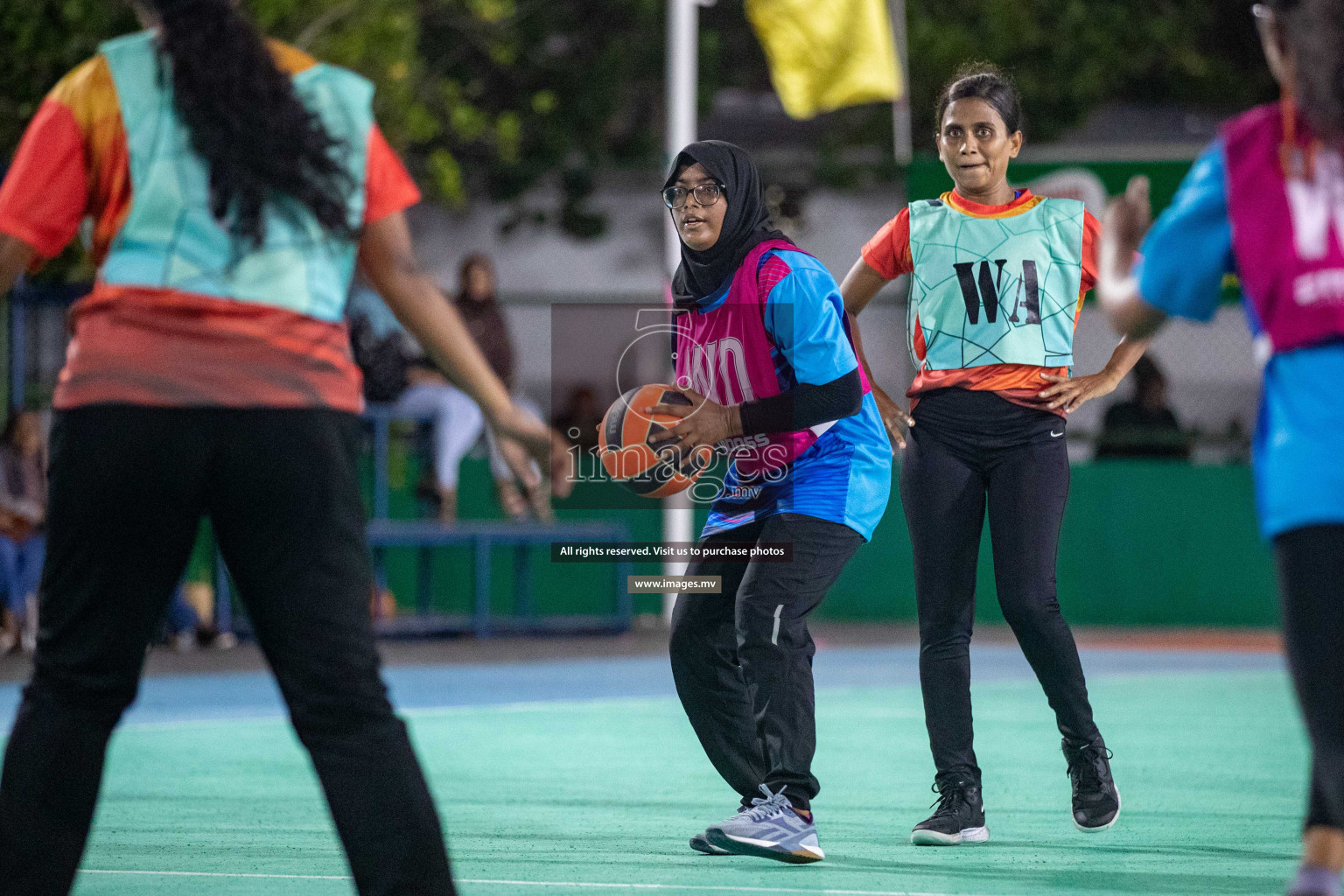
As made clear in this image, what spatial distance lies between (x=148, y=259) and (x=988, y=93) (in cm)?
326

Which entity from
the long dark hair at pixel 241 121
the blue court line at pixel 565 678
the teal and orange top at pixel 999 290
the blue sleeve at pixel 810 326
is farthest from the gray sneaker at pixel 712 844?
the blue court line at pixel 565 678

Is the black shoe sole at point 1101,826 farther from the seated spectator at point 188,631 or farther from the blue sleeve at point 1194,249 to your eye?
the seated spectator at point 188,631

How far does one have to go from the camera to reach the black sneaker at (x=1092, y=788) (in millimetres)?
5801

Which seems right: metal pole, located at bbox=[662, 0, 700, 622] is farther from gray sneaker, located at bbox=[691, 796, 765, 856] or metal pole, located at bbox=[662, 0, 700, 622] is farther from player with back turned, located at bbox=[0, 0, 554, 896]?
player with back turned, located at bbox=[0, 0, 554, 896]

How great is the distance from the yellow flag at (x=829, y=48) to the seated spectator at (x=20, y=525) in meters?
6.85

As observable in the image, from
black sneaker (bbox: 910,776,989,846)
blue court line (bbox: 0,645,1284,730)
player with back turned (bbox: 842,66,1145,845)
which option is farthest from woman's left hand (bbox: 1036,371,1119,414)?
blue court line (bbox: 0,645,1284,730)

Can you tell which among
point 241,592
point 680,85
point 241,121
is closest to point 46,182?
point 241,121

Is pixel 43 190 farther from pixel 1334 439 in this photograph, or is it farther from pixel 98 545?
pixel 1334 439

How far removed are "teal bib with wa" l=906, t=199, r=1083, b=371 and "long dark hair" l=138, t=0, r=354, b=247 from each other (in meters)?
2.82

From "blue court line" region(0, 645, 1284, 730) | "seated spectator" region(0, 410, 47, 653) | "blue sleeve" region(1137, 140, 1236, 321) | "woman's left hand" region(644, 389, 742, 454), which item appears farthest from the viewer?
"seated spectator" region(0, 410, 47, 653)

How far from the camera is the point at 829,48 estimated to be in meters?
15.4

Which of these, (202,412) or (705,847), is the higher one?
(202,412)

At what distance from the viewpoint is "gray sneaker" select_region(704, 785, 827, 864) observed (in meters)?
5.31

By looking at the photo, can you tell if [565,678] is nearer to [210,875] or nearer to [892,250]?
[892,250]
